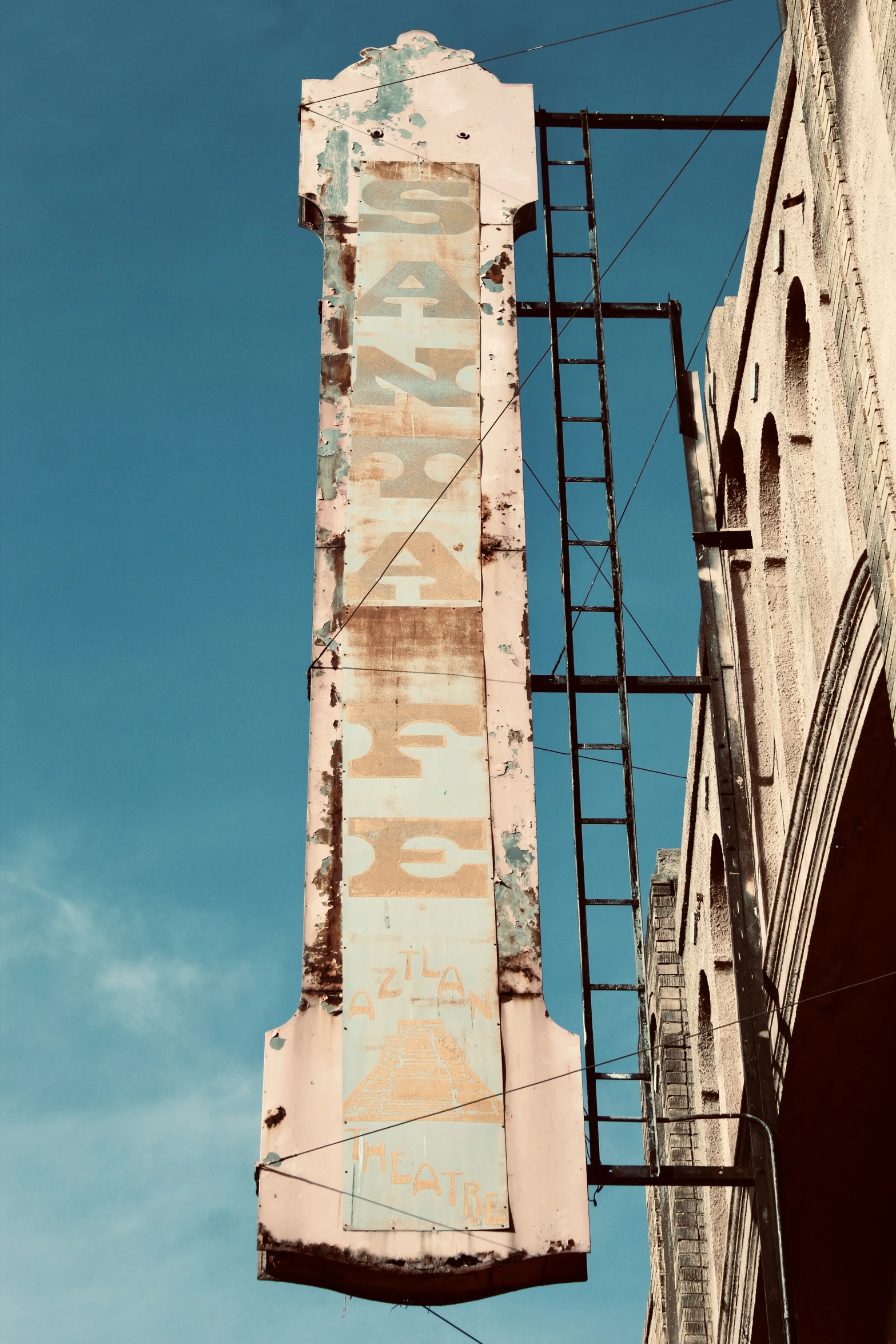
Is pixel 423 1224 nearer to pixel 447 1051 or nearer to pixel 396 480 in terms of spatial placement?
pixel 447 1051

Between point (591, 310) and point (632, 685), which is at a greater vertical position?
point (591, 310)

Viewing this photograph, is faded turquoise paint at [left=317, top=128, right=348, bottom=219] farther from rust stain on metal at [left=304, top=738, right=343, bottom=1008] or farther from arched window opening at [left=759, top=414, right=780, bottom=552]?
rust stain on metal at [left=304, top=738, right=343, bottom=1008]

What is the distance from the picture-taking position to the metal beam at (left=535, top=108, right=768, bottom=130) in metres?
16.8

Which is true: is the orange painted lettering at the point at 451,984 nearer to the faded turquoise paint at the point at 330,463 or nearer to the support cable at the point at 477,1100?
the support cable at the point at 477,1100

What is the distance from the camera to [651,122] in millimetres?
17297

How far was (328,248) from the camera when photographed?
14977 millimetres

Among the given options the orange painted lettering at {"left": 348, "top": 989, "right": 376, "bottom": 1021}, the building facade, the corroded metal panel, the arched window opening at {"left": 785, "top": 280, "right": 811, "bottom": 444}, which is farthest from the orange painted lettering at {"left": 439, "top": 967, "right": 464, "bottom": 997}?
the arched window opening at {"left": 785, "top": 280, "right": 811, "bottom": 444}

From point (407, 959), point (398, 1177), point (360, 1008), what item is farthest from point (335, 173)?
point (398, 1177)

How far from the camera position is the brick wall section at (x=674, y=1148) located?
17.0 metres

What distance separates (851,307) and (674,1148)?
10.7 meters

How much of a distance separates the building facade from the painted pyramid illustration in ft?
6.68

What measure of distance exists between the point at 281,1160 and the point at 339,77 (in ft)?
32.2

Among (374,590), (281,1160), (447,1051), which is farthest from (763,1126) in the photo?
(374,590)

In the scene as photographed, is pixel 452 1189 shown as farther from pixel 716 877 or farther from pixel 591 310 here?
pixel 591 310
